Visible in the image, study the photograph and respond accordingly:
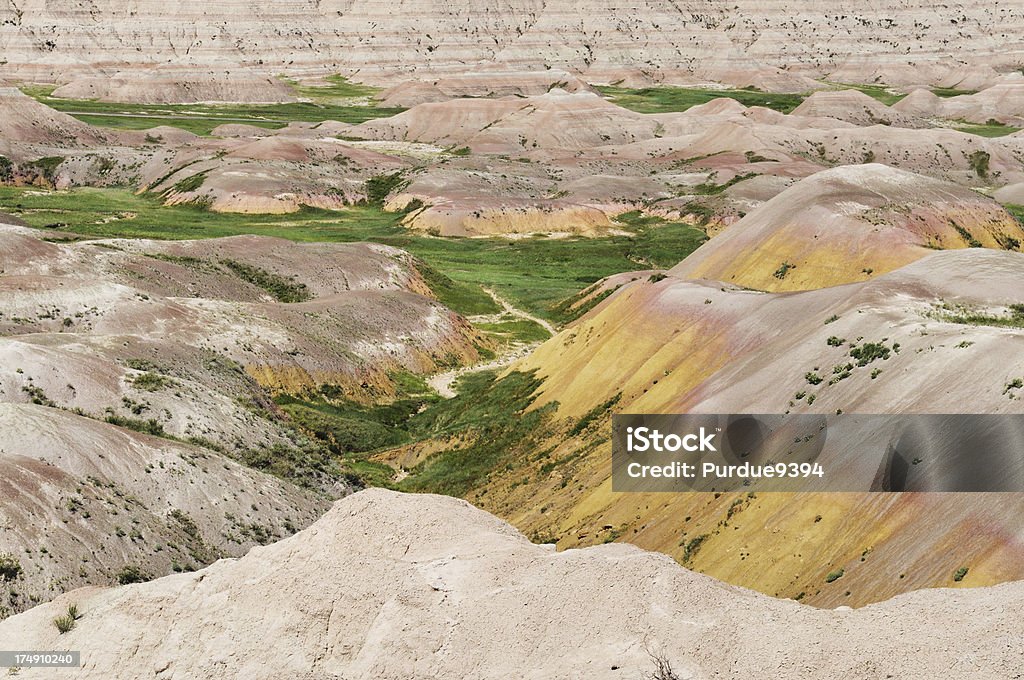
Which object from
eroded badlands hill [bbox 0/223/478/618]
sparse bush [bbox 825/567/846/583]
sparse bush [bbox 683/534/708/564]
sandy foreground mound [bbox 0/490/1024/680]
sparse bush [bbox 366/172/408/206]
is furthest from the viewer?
sparse bush [bbox 366/172/408/206]

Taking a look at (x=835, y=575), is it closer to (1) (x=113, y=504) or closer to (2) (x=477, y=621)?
(2) (x=477, y=621)

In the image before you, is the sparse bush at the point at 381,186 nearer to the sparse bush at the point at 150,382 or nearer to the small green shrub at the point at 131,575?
the sparse bush at the point at 150,382

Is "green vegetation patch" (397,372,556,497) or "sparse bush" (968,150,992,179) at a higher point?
"sparse bush" (968,150,992,179)

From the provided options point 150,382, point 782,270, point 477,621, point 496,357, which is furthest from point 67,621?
point 782,270

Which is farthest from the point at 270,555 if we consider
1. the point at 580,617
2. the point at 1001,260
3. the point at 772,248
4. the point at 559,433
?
the point at 772,248

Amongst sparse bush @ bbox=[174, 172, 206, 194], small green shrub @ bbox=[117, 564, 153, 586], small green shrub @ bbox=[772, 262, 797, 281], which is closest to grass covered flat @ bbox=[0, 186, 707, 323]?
sparse bush @ bbox=[174, 172, 206, 194]

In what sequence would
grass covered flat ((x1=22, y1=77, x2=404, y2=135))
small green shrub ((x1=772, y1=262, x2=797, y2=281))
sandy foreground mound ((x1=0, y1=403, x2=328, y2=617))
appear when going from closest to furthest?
sandy foreground mound ((x1=0, y1=403, x2=328, y2=617)) < small green shrub ((x1=772, y1=262, x2=797, y2=281)) < grass covered flat ((x1=22, y1=77, x2=404, y2=135))

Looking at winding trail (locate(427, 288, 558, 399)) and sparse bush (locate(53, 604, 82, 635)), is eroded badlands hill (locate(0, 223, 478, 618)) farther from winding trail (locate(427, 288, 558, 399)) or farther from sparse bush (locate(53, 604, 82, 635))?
sparse bush (locate(53, 604, 82, 635))
